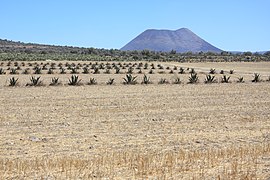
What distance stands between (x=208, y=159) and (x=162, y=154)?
119 cm

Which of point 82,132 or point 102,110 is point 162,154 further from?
point 102,110

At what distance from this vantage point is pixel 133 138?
12.7m

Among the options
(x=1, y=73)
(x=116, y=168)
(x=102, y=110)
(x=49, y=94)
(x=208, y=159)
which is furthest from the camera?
(x=1, y=73)

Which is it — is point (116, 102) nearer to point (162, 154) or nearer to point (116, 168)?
point (162, 154)

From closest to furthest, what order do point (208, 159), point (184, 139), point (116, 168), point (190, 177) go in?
point (190, 177), point (116, 168), point (208, 159), point (184, 139)

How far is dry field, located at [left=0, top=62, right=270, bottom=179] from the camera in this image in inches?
351

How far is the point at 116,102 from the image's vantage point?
21.2 meters

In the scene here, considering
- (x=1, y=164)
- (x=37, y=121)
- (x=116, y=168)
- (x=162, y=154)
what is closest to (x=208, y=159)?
(x=162, y=154)

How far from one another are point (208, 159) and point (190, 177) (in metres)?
1.56

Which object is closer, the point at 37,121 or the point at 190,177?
the point at 190,177

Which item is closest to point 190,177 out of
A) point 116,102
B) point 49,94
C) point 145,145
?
point 145,145

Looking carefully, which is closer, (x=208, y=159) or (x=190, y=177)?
(x=190, y=177)

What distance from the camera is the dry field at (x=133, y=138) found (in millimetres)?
8906

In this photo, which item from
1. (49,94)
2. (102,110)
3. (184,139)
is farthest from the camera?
(49,94)
